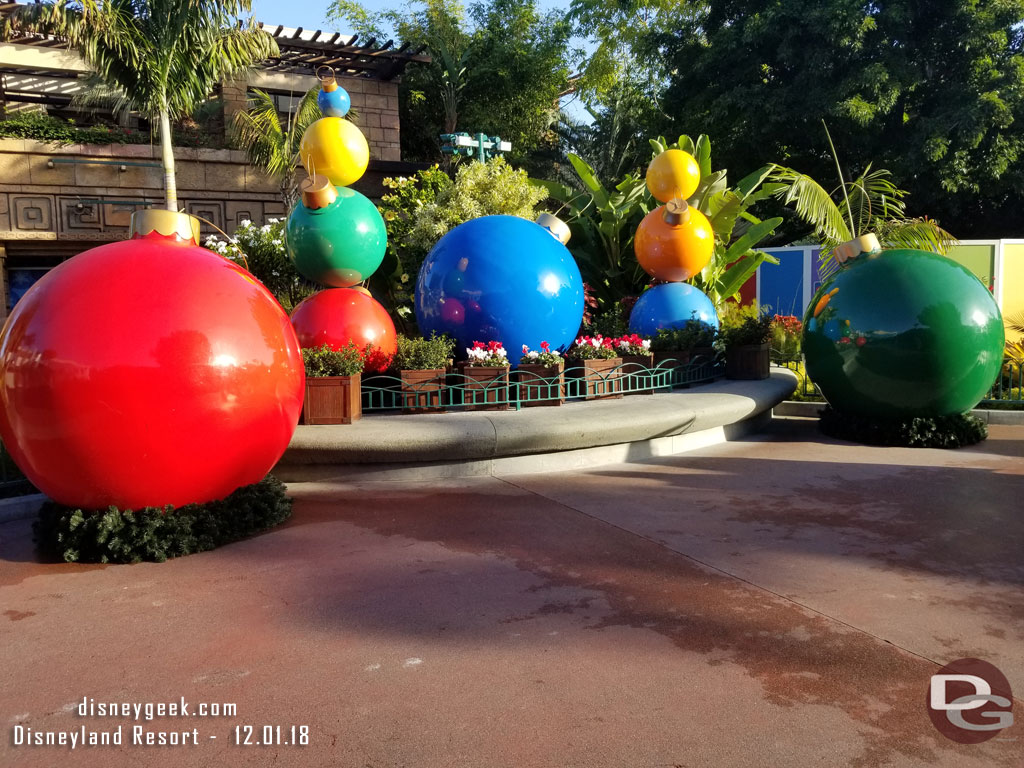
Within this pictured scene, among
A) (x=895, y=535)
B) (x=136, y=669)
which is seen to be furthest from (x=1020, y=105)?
(x=136, y=669)

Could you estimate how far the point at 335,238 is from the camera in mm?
8297

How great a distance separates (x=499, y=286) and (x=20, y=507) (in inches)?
185

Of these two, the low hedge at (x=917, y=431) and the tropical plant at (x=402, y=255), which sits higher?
the tropical plant at (x=402, y=255)

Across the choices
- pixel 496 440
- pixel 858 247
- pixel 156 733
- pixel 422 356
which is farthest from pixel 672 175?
pixel 156 733

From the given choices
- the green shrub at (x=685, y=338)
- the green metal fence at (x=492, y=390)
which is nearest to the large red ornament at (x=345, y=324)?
the green metal fence at (x=492, y=390)

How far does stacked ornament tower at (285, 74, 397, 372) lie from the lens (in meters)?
8.23

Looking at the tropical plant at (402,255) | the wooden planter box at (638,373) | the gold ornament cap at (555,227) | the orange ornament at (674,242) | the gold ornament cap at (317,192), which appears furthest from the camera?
the tropical plant at (402,255)

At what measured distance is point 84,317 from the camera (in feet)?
16.1

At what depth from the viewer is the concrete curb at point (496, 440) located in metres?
6.93

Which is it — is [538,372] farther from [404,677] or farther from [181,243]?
[404,677]

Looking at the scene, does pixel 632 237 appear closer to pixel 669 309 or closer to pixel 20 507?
pixel 669 309

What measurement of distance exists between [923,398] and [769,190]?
551 cm

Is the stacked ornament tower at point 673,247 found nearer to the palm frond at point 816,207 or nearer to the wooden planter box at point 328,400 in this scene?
the palm frond at point 816,207

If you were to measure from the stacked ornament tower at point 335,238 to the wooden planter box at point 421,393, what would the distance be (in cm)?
41
